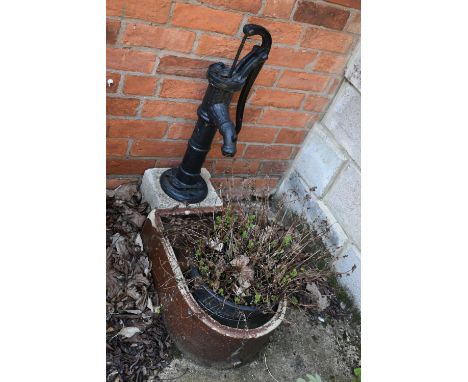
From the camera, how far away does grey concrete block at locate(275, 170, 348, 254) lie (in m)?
2.25

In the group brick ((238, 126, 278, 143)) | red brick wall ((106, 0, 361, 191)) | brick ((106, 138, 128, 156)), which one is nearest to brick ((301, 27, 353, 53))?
red brick wall ((106, 0, 361, 191))

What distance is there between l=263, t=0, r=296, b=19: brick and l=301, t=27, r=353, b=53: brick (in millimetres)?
139

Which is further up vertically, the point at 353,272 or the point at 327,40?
the point at 327,40

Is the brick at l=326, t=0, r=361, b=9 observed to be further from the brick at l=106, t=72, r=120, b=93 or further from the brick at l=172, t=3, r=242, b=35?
the brick at l=106, t=72, r=120, b=93

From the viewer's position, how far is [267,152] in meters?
2.36

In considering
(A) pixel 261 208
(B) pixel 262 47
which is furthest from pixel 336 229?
(B) pixel 262 47

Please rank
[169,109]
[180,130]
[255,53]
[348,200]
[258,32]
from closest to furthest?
[258,32]
[255,53]
[169,109]
[180,130]
[348,200]

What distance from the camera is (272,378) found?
1864mm

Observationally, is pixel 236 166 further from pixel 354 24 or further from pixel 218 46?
pixel 354 24

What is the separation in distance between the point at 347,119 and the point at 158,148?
2.76 feet

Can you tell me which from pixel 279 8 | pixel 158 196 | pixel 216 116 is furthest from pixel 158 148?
pixel 279 8

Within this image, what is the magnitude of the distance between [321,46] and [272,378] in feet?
4.41

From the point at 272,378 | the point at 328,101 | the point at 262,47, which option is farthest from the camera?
the point at 328,101
